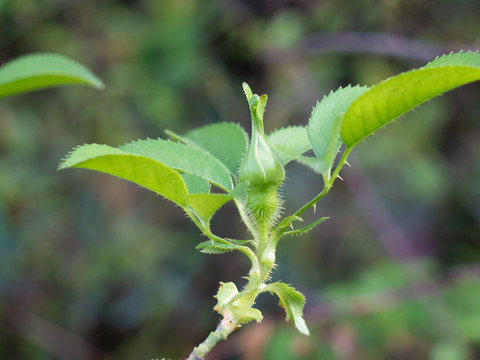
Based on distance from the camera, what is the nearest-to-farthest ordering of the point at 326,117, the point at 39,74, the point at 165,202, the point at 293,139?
the point at 326,117 → the point at 293,139 → the point at 39,74 → the point at 165,202

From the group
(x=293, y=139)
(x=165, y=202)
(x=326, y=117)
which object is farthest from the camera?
(x=165, y=202)

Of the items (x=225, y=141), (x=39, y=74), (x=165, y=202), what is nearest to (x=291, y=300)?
(x=225, y=141)

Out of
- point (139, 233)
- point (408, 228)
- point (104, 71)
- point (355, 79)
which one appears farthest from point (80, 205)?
point (408, 228)

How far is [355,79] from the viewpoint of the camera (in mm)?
2682

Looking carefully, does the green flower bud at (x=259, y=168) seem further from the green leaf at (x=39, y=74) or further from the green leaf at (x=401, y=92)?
the green leaf at (x=39, y=74)

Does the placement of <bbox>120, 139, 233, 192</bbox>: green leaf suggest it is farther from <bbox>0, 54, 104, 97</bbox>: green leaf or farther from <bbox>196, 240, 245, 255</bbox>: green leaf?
<bbox>0, 54, 104, 97</bbox>: green leaf

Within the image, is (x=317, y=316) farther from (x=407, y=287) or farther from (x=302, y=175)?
(x=302, y=175)

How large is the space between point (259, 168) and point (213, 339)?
17 centimetres

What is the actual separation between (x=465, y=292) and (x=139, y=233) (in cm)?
157

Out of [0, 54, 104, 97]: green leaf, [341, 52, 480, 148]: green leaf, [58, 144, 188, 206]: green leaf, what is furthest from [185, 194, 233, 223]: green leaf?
[0, 54, 104, 97]: green leaf

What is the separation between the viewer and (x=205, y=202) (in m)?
0.55

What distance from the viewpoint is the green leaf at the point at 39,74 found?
3.11 feet

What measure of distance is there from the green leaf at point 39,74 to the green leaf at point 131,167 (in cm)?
46

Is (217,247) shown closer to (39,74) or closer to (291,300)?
(291,300)
